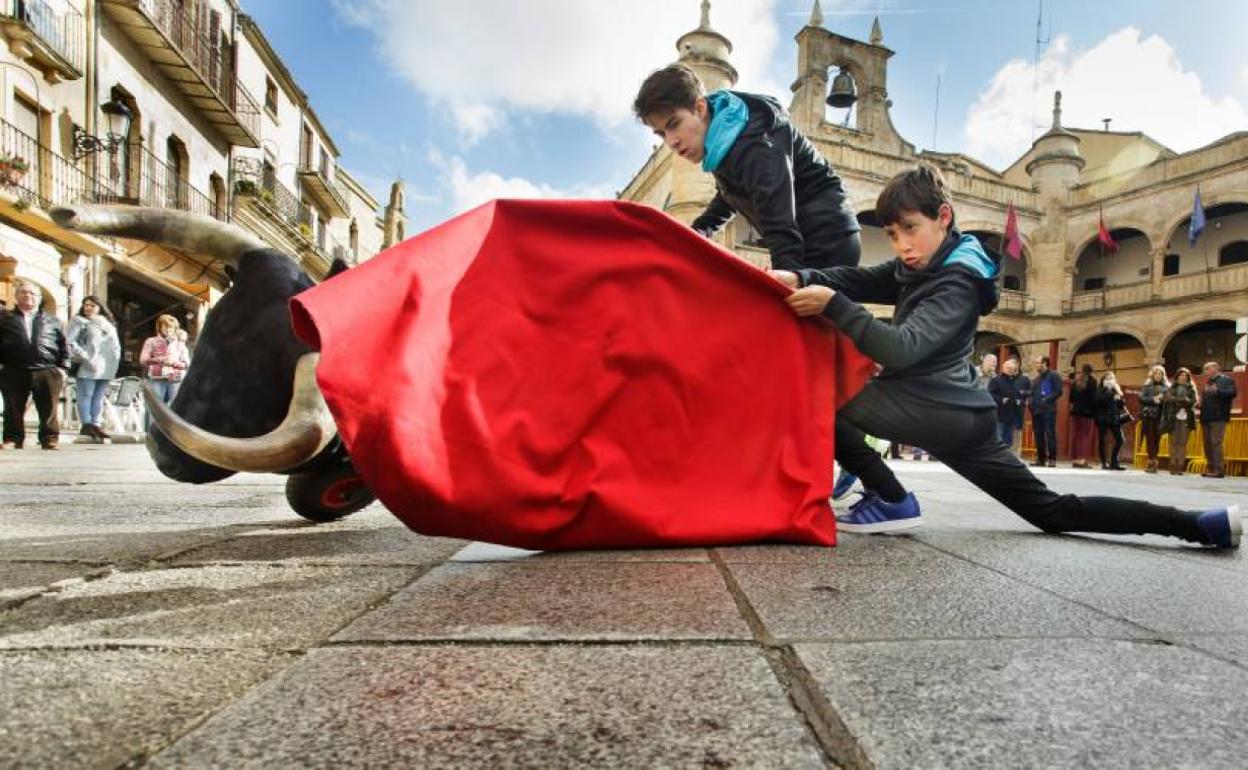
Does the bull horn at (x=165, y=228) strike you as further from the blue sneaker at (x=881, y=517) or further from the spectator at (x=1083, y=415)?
the spectator at (x=1083, y=415)

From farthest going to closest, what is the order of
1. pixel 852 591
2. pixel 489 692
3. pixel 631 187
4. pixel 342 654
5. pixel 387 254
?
pixel 631 187 < pixel 387 254 < pixel 852 591 < pixel 342 654 < pixel 489 692

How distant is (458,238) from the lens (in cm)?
201

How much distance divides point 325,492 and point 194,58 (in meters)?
18.2

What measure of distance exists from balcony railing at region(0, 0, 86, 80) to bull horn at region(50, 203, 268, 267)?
1259cm

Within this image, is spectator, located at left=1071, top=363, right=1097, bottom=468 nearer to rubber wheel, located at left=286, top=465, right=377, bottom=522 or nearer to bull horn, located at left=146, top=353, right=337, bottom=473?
rubber wheel, located at left=286, top=465, right=377, bottom=522

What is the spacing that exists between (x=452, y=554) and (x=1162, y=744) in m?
1.70

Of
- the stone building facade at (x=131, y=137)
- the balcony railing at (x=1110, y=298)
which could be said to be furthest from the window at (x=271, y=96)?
the balcony railing at (x=1110, y=298)

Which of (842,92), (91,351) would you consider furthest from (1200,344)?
(91,351)

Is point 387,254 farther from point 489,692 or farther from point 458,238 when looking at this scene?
point 489,692

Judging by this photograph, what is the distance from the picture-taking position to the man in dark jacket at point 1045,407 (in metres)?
11.8

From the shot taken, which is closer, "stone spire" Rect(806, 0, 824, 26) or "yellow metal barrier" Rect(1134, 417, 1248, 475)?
"yellow metal barrier" Rect(1134, 417, 1248, 475)

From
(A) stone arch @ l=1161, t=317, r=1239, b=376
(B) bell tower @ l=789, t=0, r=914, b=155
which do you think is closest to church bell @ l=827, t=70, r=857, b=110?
(B) bell tower @ l=789, t=0, r=914, b=155

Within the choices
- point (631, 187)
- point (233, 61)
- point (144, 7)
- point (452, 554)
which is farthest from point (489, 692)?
point (631, 187)

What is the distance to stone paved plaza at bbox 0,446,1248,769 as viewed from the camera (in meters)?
0.81
